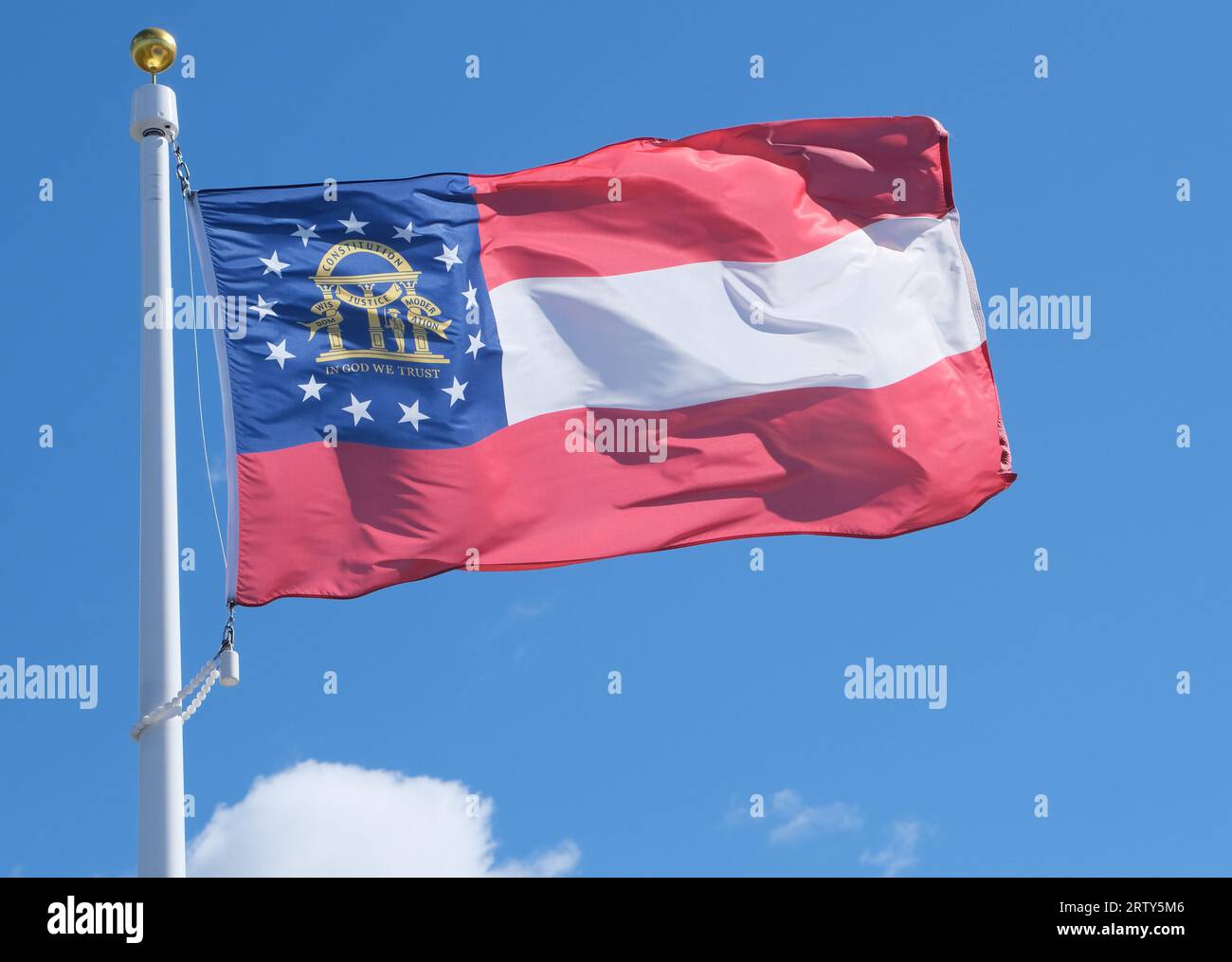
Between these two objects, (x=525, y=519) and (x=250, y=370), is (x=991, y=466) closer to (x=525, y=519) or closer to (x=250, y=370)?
→ (x=525, y=519)

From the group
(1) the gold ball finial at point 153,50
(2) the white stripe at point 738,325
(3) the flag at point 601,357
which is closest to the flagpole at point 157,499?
(1) the gold ball finial at point 153,50

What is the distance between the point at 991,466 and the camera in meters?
18.0

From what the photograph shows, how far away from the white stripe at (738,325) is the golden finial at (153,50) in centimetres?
405

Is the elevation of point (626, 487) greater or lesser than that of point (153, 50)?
lesser

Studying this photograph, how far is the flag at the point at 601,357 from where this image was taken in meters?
15.8

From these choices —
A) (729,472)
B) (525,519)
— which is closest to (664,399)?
(729,472)

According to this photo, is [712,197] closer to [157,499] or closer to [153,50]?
[153,50]

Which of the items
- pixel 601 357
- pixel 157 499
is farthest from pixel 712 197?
pixel 157 499

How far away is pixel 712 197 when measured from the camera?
18844mm

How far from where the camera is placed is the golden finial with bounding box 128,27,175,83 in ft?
47.7

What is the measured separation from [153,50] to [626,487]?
5.36 meters

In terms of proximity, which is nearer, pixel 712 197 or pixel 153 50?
pixel 153 50

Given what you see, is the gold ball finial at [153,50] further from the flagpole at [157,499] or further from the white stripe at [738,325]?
the white stripe at [738,325]

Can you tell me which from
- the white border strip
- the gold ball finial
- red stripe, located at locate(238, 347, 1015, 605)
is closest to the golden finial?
the gold ball finial
